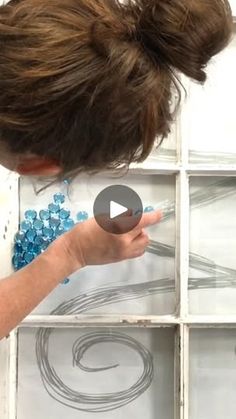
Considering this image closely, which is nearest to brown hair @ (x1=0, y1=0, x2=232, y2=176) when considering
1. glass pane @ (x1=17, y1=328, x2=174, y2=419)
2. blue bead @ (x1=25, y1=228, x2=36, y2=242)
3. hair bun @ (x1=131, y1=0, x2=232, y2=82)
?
hair bun @ (x1=131, y1=0, x2=232, y2=82)

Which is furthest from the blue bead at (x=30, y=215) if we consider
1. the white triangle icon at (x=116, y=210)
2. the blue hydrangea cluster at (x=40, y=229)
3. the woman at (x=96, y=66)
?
the woman at (x=96, y=66)

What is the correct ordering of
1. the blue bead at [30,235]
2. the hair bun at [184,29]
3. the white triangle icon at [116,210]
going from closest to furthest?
the hair bun at [184,29] → the white triangle icon at [116,210] → the blue bead at [30,235]

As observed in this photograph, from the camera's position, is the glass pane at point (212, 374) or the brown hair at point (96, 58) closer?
the brown hair at point (96, 58)

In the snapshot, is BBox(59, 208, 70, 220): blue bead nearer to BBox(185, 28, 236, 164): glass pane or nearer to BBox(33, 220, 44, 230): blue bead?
BBox(33, 220, 44, 230): blue bead

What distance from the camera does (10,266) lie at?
107 cm

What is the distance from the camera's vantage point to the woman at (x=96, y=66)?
58 cm

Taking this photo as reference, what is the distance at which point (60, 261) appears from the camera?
885mm

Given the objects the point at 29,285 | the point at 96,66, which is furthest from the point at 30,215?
the point at 96,66

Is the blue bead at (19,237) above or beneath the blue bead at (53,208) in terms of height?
beneath

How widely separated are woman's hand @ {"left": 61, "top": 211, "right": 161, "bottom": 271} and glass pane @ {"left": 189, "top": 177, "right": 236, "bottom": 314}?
0.66 feet

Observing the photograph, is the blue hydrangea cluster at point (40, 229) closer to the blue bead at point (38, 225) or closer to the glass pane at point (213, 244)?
the blue bead at point (38, 225)

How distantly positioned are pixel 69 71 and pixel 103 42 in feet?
0.14

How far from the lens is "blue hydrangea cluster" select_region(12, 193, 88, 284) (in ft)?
3.48

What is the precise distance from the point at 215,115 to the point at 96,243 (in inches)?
15.2
